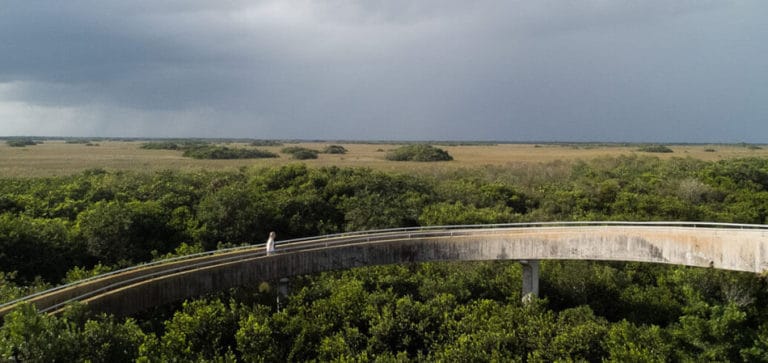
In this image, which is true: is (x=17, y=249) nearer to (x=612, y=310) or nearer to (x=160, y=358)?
(x=160, y=358)

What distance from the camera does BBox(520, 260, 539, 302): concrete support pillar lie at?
2559 centimetres

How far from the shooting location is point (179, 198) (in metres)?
39.7

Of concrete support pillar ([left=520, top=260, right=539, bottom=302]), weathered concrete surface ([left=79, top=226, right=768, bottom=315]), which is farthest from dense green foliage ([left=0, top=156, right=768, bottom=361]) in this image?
weathered concrete surface ([left=79, top=226, right=768, bottom=315])

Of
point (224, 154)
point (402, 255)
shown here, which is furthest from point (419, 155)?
point (402, 255)

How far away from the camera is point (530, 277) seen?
2580cm

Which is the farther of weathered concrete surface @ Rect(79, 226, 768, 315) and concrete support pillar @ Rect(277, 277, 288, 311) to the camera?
concrete support pillar @ Rect(277, 277, 288, 311)

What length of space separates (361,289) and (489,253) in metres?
6.76

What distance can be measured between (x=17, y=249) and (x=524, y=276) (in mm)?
27952

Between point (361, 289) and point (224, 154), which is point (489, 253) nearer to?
point (361, 289)

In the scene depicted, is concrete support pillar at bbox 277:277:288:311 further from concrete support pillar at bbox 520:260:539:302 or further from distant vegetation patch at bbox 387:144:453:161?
distant vegetation patch at bbox 387:144:453:161

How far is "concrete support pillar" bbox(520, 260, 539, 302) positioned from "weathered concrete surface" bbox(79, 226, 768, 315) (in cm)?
120

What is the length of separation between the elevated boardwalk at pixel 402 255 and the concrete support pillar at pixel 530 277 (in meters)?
0.83

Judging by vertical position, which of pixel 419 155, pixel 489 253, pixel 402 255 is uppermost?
pixel 419 155

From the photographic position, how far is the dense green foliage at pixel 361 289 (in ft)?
59.8
